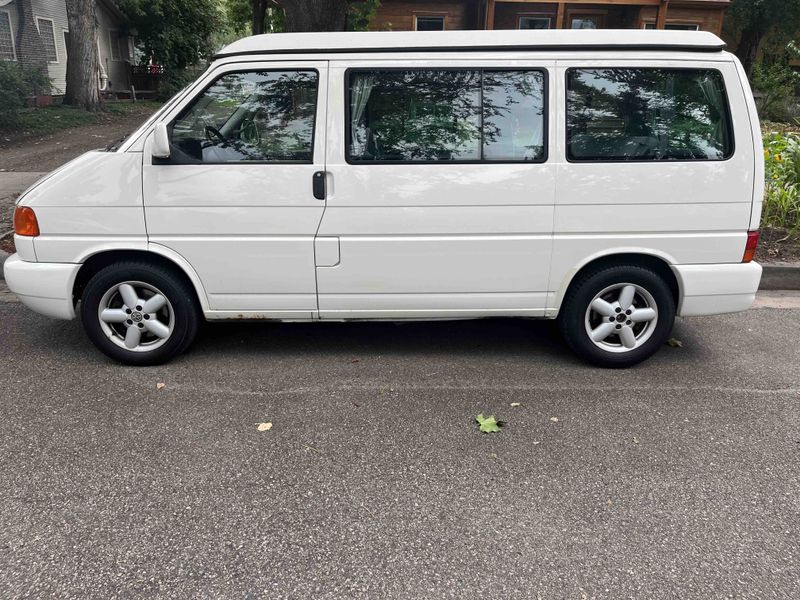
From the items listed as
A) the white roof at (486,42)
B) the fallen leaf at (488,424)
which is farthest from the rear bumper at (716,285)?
the fallen leaf at (488,424)

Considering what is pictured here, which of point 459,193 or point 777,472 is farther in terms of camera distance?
point 459,193

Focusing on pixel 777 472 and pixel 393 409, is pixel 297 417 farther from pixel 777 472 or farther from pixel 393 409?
pixel 777 472

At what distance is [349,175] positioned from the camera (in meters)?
4.03

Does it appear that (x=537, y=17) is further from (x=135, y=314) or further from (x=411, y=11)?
(x=135, y=314)

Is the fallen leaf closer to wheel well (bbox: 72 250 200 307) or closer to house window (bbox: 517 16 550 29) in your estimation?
wheel well (bbox: 72 250 200 307)

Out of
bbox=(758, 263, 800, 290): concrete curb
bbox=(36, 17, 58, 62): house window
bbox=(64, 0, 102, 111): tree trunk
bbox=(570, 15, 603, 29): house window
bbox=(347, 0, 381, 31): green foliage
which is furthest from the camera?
bbox=(36, 17, 58, 62): house window

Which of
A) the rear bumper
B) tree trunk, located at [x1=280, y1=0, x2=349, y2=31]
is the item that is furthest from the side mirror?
tree trunk, located at [x1=280, y1=0, x2=349, y2=31]

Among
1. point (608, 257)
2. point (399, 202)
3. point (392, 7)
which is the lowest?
point (608, 257)

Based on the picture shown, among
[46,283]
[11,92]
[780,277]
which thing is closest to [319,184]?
[46,283]

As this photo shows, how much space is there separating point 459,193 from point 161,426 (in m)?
2.20

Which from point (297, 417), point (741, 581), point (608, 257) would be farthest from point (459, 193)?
point (741, 581)

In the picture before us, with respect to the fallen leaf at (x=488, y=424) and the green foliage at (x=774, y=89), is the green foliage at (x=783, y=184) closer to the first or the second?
the fallen leaf at (x=488, y=424)

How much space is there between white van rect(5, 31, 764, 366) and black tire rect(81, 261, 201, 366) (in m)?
0.04

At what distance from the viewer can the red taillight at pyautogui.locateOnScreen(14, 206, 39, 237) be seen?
13.4 feet
